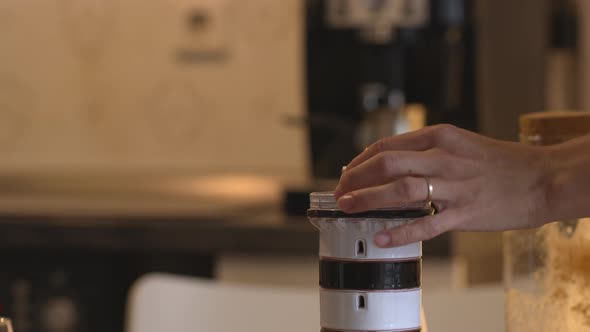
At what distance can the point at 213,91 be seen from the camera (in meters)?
3.01

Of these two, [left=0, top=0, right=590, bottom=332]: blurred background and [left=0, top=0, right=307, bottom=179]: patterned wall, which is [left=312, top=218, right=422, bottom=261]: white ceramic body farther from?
[left=0, top=0, right=307, bottom=179]: patterned wall

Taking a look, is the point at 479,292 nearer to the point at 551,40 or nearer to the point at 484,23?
the point at 484,23

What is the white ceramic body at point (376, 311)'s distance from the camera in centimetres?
49

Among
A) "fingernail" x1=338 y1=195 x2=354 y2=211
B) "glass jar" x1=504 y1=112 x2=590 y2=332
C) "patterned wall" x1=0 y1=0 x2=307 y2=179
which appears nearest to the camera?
"fingernail" x1=338 y1=195 x2=354 y2=211

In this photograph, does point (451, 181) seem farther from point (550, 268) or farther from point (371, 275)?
point (550, 268)

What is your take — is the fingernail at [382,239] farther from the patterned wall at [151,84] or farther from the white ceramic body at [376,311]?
the patterned wall at [151,84]

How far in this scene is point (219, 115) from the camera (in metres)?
3.00

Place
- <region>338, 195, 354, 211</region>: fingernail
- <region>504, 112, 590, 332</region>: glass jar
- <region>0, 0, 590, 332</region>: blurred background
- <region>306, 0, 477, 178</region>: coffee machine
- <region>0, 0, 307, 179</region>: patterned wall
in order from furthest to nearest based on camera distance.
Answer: <region>0, 0, 307, 179</region>: patterned wall < <region>306, 0, 477, 178</region>: coffee machine < <region>0, 0, 590, 332</region>: blurred background < <region>504, 112, 590, 332</region>: glass jar < <region>338, 195, 354, 211</region>: fingernail

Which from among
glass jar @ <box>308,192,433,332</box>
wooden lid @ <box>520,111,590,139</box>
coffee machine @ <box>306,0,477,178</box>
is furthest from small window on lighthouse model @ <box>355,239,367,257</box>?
coffee machine @ <box>306,0,477,178</box>

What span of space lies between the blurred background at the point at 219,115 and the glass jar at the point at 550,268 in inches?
42.4

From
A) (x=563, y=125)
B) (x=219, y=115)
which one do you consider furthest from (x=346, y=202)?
(x=219, y=115)

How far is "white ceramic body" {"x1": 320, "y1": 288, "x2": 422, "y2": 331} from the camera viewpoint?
1.60ft

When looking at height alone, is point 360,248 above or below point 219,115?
above

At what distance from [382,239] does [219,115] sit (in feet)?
8.32
